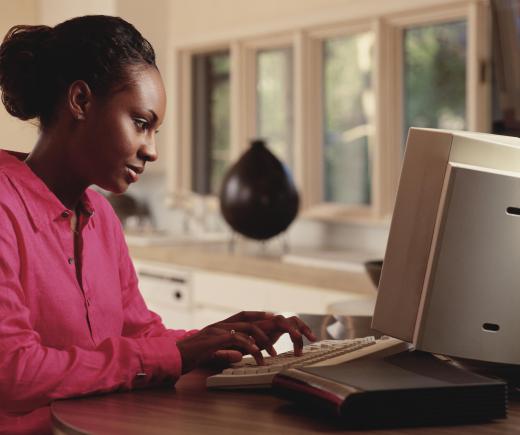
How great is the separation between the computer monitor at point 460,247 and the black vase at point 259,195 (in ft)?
8.65

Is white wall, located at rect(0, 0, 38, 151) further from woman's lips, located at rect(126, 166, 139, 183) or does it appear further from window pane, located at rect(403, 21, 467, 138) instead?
window pane, located at rect(403, 21, 467, 138)

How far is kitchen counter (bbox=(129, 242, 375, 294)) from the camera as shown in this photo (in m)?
3.47

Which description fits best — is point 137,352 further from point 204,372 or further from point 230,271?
point 230,271

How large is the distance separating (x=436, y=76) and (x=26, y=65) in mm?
2569

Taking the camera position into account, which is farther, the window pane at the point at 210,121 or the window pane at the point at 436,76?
the window pane at the point at 210,121

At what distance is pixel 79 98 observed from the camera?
1411mm

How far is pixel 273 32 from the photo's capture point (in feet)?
14.4

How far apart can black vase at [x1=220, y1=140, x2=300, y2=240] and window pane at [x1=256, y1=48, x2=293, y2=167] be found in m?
0.53

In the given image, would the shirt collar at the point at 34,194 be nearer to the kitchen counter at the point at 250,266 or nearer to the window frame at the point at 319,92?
the kitchen counter at the point at 250,266

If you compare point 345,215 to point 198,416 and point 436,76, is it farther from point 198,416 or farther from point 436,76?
point 198,416

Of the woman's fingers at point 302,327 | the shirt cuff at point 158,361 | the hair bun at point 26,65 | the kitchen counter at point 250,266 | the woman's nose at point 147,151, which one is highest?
the hair bun at point 26,65

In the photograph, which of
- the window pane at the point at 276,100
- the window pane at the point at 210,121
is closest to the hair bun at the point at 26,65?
the window pane at the point at 276,100

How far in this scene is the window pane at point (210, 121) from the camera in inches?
196

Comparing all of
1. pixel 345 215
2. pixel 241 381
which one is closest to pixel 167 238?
pixel 345 215
